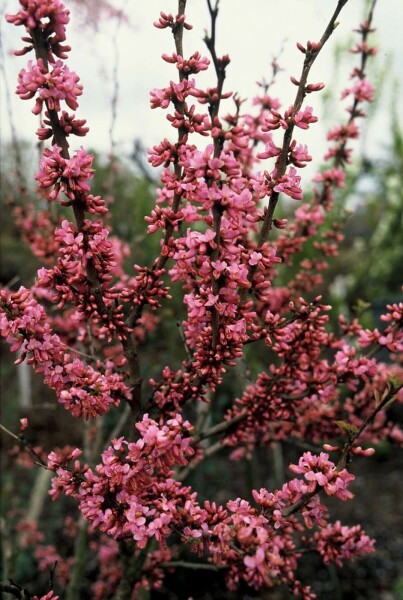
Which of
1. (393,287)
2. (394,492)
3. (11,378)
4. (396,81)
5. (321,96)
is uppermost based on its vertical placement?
(396,81)

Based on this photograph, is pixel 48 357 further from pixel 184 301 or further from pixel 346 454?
pixel 346 454

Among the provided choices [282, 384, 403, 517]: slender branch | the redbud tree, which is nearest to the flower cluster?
the redbud tree

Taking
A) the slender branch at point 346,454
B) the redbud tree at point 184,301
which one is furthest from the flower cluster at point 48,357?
the slender branch at point 346,454

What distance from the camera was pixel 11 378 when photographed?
885 centimetres

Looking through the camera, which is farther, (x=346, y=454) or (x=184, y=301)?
(x=184, y=301)

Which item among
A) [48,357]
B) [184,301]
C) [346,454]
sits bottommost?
[346,454]

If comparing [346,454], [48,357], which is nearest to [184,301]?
[48,357]

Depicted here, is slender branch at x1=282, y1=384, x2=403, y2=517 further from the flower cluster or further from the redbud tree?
the flower cluster

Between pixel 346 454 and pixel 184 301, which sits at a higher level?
pixel 184 301

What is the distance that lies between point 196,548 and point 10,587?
675mm

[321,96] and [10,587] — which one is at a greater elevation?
[321,96]

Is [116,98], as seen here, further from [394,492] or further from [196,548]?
[394,492]

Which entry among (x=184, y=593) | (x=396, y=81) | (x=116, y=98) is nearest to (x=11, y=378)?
(x=184, y=593)

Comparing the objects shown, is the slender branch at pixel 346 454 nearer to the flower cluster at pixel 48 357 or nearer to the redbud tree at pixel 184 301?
the redbud tree at pixel 184 301
